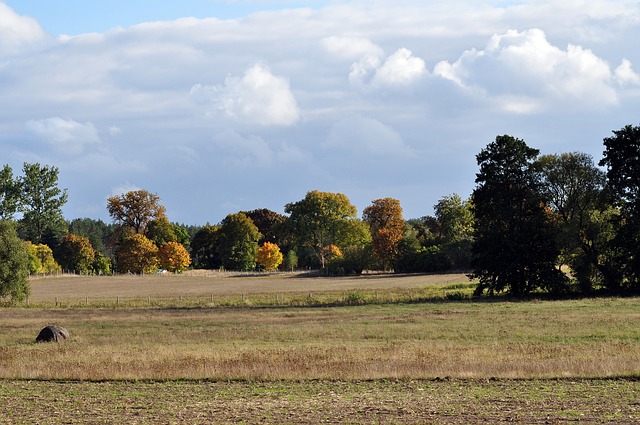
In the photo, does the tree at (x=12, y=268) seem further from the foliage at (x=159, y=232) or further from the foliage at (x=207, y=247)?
the foliage at (x=207, y=247)

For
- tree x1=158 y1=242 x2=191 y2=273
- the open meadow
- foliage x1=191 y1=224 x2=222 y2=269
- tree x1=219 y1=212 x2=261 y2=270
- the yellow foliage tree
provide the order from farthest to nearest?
foliage x1=191 y1=224 x2=222 y2=269 → the yellow foliage tree → tree x1=219 y1=212 x2=261 y2=270 → tree x1=158 y1=242 x2=191 y2=273 → the open meadow

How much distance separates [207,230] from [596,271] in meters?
108

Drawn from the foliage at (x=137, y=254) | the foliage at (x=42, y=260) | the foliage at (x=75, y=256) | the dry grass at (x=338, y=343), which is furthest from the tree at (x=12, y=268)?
the foliage at (x=75, y=256)

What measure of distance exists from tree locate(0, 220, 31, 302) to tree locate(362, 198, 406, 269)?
73803 mm

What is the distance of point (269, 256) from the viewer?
153250 millimetres

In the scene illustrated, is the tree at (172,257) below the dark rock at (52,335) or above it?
above

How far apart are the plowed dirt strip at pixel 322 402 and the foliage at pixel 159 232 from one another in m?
128

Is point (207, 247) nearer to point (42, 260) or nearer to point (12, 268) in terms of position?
point (42, 260)

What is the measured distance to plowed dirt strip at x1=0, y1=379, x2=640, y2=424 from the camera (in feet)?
57.6

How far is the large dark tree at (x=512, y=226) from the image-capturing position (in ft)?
221

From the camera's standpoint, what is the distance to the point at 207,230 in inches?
6540

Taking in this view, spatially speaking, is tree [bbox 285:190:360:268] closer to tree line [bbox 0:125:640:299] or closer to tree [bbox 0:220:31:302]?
tree line [bbox 0:125:640:299]

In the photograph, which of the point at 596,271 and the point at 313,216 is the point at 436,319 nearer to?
the point at 596,271

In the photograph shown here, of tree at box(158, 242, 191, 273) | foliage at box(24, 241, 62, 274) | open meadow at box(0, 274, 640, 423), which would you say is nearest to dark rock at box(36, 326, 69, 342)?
open meadow at box(0, 274, 640, 423)
